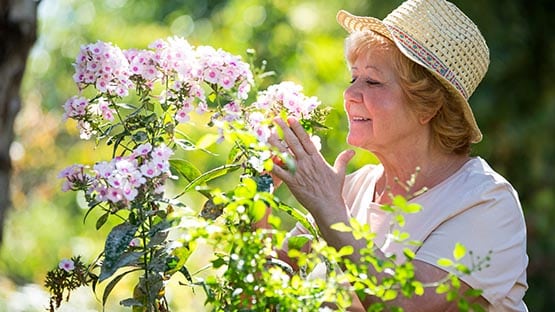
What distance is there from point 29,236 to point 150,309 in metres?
6.87

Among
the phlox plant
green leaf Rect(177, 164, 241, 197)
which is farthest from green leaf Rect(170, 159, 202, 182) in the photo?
green leaf Rect(177, 164, 241, 197)

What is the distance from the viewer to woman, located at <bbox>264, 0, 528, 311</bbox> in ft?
8.41

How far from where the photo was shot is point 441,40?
273cm

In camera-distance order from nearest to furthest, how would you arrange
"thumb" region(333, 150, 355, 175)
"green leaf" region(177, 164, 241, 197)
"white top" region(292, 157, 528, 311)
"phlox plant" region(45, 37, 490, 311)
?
"phlox plant" region(45, 37, 490, 311) → "green leaf" region(177, 164, 241, 197) → "thumb" region(333, 150, 355, 175) → "white top" region(292, 157, 528, 311)

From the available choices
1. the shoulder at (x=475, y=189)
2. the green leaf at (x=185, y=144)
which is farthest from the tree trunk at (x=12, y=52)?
the shoulder at (x=475, y=189)

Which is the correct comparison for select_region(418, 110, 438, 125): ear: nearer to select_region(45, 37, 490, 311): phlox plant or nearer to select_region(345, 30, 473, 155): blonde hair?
select_region(345, 30, 473, 155): blonde hair

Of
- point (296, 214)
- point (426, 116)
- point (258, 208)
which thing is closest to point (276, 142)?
point (296, 214)

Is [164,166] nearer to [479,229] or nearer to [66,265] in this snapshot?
[66,265]

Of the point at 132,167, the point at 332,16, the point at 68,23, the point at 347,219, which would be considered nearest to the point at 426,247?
the point at 347,219

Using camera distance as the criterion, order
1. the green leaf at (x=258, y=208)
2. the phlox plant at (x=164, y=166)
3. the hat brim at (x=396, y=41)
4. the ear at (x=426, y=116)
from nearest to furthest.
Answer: the green leaf at (x=258, y=208)
the phlox plant at (x=164, y=166)
the hat brim at (x=396, y=41)
the ear at (x=426, y=116)

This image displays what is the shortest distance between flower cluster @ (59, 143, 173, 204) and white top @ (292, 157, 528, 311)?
24.3 inches

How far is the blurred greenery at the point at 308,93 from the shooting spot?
25.0ft

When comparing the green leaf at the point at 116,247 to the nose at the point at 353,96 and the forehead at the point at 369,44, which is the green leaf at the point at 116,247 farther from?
the forehead at the point at 369,44

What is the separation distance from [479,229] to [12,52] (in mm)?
1699
